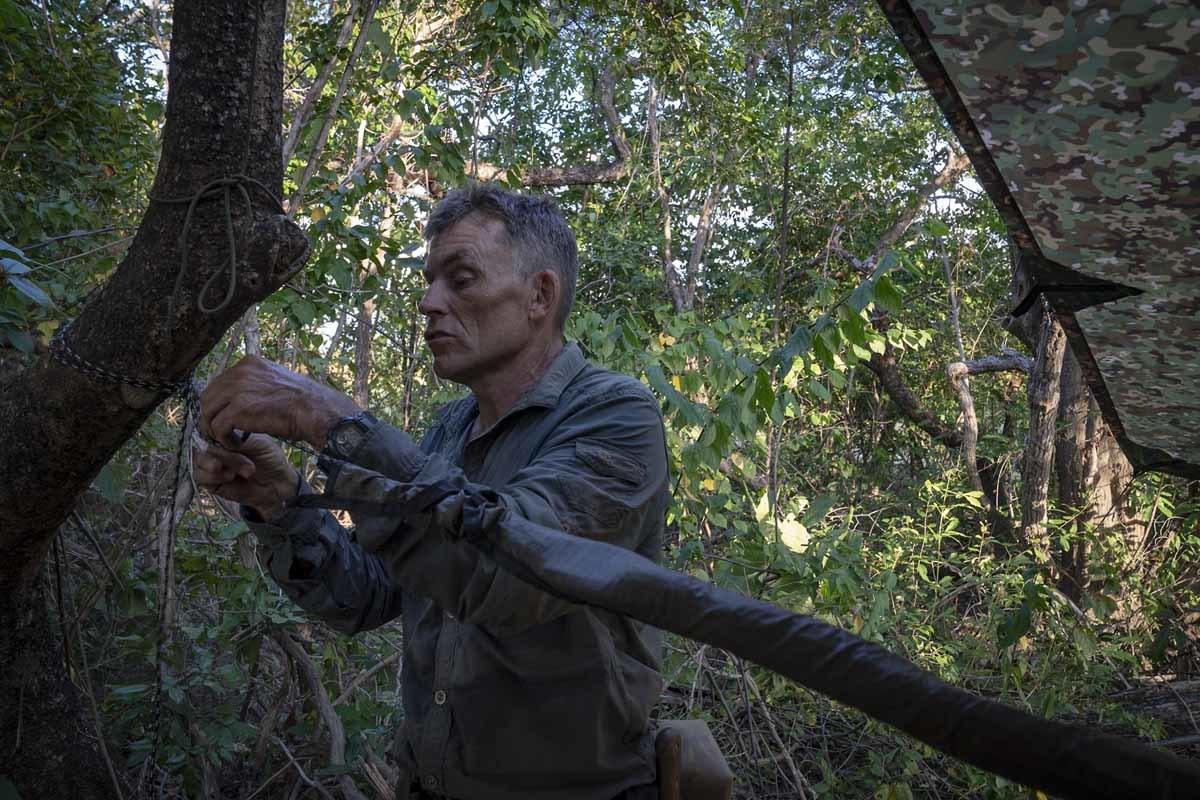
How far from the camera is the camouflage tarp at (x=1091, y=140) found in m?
1.28

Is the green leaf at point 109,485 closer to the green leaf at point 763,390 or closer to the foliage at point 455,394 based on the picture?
the foliage at point 455,394

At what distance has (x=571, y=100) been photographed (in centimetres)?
1098

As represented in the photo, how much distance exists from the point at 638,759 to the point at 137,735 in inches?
81.4

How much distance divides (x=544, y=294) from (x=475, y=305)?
7.0 inches

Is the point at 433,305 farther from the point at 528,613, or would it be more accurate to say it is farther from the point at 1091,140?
the point at 1091,140

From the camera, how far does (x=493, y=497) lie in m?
1.47

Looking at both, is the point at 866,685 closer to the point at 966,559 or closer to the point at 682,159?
the point at 966,559

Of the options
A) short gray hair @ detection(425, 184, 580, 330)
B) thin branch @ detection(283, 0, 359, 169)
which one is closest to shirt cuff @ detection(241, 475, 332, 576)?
short gray hair @ detection(425, 184, 580, 330)

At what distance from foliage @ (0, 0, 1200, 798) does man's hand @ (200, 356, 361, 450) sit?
0.53 m

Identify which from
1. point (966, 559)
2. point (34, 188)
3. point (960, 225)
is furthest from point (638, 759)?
point (960, 225)

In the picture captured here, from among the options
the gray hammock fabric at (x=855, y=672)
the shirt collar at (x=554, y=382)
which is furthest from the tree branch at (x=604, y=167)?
the gray hammock fabric at (x=855, y=672)

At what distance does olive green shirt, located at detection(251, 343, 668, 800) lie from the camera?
5.44 ft

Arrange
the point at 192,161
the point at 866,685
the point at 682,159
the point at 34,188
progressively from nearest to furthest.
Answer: the point at 866,685 < the point at 192,161 < the point at 34,188 < the point at 682,159

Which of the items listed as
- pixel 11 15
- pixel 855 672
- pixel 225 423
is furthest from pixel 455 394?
pixel 855 672
